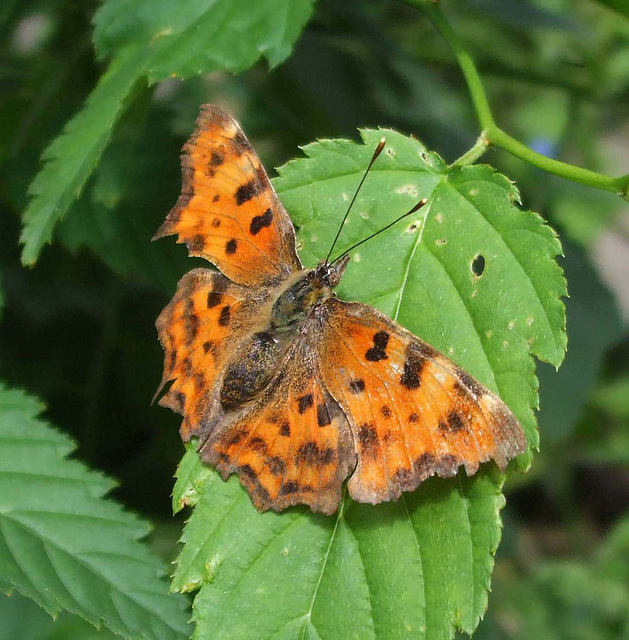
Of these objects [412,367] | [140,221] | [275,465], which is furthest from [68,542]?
[140,221]

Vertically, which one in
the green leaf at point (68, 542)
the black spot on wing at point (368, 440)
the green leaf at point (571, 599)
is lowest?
the green leaf at point (571, 599)

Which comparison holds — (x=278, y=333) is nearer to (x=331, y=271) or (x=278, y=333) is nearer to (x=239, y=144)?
(x=331, y=271)

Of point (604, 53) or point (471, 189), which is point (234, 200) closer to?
point (471, 189)

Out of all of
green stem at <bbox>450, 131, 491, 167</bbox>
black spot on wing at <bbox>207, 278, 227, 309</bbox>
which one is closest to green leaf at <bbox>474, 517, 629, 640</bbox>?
black spot on wing at <bbox>207, 278, 227, 309</bbox>

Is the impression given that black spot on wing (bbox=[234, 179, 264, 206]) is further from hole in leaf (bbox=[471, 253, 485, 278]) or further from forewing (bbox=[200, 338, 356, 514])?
hole in leaf (bbox=[471, 253, 485, 278])

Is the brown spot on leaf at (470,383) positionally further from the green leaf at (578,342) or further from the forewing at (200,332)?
the green leaf at (578,342)

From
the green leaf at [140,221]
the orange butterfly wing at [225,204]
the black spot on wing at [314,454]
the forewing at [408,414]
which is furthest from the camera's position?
the green leaf at [140,221]

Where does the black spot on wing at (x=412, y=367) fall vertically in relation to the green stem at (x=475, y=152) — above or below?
below

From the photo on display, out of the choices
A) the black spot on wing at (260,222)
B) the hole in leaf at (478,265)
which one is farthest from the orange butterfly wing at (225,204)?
the hole in leaf at (478,265)
